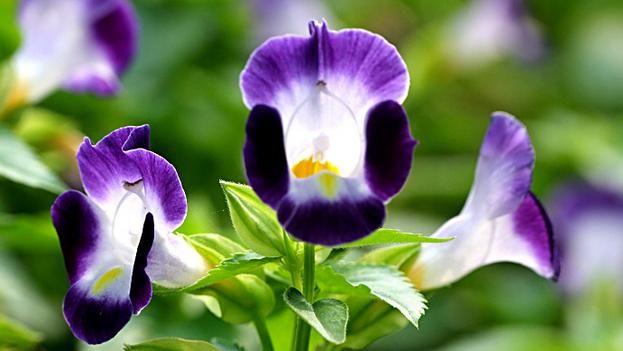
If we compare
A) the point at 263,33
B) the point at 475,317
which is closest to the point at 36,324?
the point at 475,317

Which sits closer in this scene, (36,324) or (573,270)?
(36,324)

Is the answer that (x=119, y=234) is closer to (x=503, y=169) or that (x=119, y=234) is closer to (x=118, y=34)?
(x=503, y=169)

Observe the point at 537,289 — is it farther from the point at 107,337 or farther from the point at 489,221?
the point at 107,337

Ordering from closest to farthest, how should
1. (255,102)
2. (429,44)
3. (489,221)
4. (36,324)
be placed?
(255,102)
(489,221)
(36,324)
(429,44)

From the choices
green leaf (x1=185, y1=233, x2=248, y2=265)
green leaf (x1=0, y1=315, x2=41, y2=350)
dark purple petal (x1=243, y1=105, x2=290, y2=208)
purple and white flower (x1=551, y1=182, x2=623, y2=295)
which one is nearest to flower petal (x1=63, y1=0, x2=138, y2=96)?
green leaf (x1=0, y1=315, x2=41, y2=350)

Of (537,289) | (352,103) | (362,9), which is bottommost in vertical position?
(537,289)

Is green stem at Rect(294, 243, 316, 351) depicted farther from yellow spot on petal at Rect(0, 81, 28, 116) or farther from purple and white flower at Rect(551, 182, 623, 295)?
purple and white flower at Rect(551, 182, 623, 295)

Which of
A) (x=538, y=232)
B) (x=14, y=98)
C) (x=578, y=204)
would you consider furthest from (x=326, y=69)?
(x=578, y=204)
